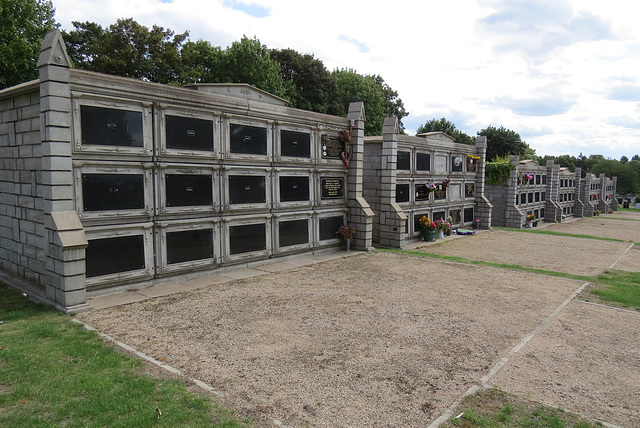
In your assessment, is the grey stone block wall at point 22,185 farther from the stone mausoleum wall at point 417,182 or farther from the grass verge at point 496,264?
the stone mausoleum wall at point 417,182

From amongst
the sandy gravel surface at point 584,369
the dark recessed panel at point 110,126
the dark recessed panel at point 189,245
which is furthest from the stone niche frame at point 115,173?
the sandy gravel surface at point 584,369

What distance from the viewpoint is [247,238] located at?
11.4 metres

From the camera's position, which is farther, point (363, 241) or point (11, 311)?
point (363, 241)

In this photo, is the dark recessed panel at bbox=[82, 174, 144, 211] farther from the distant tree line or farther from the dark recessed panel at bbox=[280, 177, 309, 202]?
the distant tree line

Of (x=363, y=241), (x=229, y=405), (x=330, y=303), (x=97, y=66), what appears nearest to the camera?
(x=229, y=405)

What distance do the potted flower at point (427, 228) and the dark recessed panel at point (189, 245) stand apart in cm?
1037

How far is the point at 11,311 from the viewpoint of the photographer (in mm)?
7348

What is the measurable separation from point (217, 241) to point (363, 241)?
19.5ft

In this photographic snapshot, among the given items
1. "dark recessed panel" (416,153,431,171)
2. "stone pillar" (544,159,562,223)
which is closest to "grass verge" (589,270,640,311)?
"dark recessed panel" (416,153,431,171)

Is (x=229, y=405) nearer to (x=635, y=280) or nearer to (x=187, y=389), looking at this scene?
(x=187, y=389)

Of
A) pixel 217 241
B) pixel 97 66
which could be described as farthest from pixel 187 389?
pixel 97 66

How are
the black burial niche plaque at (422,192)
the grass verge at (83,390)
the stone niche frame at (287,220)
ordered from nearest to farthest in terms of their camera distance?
the grass verge at (83,390) → the stone niche frame at (287,220) → the black burial niche plaque at (422,192)

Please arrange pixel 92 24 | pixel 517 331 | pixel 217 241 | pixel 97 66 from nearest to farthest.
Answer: pixel 517 331 < pixel 217 241 < pixel 97 66 < pixel 92 24

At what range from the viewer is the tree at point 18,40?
20.9 meters
